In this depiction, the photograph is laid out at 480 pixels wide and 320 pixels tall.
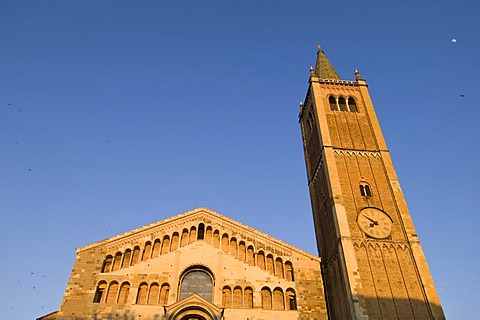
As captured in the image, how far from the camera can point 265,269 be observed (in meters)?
21.9

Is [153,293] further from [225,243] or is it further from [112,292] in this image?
[225,243]

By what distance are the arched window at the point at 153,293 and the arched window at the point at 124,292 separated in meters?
1.15

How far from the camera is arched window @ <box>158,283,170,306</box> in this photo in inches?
800

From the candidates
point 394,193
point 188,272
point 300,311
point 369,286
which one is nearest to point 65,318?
point 188,272

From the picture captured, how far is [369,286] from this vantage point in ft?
69.2

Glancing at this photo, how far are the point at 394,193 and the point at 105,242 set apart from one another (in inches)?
696

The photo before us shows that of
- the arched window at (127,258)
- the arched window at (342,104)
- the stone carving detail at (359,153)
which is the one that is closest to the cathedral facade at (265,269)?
the arched window at (127,258)

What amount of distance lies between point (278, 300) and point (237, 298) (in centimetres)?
214

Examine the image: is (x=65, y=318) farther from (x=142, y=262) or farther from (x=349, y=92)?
(x=349, y=92)

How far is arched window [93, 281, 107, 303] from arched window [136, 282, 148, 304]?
70.2 inches

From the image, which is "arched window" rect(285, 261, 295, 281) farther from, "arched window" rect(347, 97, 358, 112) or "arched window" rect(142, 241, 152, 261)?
"arched window" rect(347, 97, 358, 112)

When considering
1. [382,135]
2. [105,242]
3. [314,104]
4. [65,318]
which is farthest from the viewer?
[314,104]

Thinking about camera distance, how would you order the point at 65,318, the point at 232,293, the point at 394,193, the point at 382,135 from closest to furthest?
1. the point at 65,318
2. the point at 232,293
3. the point at 394,193
4. the point at 382,135

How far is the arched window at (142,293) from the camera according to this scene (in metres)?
20.3
